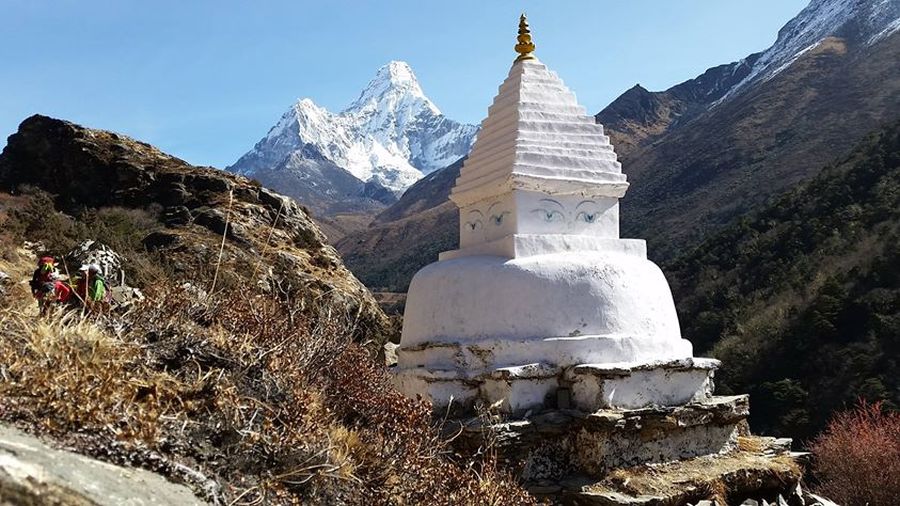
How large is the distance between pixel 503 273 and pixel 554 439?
194 cm

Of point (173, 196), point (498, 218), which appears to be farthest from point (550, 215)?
point (173, 196)

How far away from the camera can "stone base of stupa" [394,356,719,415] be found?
25.0ft

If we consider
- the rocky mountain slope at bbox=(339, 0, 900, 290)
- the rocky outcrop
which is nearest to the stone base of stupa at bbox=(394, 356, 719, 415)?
the rocky outcrop

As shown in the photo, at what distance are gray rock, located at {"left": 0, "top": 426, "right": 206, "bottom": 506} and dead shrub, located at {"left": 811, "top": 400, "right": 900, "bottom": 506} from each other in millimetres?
15277

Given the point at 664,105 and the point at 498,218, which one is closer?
the point at 498,218

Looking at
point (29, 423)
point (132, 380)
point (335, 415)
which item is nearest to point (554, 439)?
point (335, 415)

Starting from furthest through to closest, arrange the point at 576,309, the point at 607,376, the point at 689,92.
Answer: the point at 689,92
the point at 576,309
the point at 607,376

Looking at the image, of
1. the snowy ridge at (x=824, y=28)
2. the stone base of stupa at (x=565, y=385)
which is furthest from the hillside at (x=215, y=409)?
the snowy ridge at (x=824, y=28)

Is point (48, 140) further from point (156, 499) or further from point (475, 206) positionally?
point (156, 499)

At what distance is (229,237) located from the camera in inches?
844

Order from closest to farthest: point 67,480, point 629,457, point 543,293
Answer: point 67,480, point 629,457, point 543,293

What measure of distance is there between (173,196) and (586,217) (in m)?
18.1

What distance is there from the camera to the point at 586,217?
934cm

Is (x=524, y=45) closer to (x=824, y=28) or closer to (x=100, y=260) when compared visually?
(x=100, y=260)
